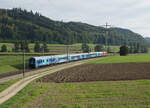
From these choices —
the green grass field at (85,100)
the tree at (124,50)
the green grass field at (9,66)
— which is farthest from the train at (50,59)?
the tree at (124,50)

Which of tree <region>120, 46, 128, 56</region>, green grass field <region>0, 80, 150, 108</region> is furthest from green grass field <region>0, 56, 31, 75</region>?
tree <region>120, 46, 128, 56</region>

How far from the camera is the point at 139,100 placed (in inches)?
711

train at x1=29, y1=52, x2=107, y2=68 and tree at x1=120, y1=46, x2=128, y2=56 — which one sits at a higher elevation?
tree at x1=120, y1=46, x2=128, y2=56

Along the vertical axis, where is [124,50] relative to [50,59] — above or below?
above

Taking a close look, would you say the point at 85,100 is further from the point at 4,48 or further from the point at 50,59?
the point at 4,48

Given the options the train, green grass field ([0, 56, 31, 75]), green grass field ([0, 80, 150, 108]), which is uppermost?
the train

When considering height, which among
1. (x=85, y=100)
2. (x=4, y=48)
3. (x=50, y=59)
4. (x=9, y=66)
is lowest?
(x=85, y=100)

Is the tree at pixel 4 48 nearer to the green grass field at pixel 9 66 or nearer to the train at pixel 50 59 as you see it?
the green grass field at pixel 9 66

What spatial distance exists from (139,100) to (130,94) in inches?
94.4

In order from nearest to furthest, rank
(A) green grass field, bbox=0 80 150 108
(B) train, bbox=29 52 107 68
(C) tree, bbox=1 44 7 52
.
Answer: (A) green grass field, bbox=0 80 150 108, (B) train, bbox=29 52 107 68, (C) tree, bbox=1 44 7 52

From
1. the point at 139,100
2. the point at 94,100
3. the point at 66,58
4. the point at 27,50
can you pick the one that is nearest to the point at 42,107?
the point at 94,100

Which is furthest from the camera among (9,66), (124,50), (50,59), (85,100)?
(124,50)

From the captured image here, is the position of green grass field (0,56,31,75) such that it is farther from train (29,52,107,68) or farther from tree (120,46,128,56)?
tree (120,46,128,56)

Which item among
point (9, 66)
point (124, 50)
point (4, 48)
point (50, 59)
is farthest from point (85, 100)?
point (124, 50)
